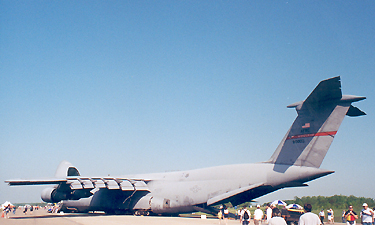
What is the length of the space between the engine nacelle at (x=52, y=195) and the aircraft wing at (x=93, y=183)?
0.95m

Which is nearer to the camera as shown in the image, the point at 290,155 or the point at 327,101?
the point at 327,101

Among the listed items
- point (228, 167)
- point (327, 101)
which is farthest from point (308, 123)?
point (228, 167)

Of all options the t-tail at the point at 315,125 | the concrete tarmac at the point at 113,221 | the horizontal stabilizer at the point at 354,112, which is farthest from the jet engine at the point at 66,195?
the horizontal stabilizer at the point at 354,112

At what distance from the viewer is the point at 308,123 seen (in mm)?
16344

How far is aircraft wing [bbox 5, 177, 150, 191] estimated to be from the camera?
2031 cm

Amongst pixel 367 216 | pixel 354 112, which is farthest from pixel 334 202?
pixel 367 216

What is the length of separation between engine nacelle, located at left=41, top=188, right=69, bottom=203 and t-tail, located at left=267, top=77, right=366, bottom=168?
1507 cm

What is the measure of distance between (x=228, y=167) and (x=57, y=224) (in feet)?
32.3

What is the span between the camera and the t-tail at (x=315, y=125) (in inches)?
594

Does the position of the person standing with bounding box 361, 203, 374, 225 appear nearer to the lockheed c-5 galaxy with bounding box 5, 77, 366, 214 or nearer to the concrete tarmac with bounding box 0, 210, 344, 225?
the lockheed c-5 galaxy with bounding box 5, 77, 366, 214

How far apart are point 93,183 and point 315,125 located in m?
14.0

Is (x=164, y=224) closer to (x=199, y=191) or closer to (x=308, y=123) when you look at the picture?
(x=199, y=191)

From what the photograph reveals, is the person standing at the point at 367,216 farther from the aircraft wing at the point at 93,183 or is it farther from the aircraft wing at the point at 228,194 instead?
the aircraft wing at the point at 93,183

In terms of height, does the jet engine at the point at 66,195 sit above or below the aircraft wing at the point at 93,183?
below
